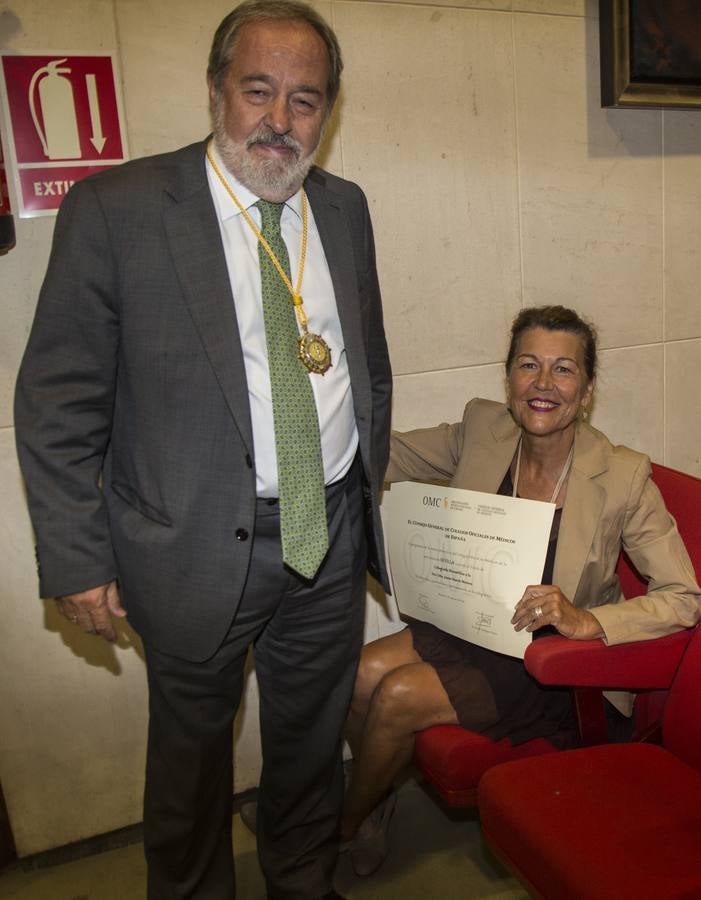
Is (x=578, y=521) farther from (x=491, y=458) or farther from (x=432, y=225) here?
(x=432, y=225)

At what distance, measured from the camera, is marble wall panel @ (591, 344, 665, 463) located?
3.00m

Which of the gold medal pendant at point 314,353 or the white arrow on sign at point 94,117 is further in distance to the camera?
the white arrow on sign at point 94,117

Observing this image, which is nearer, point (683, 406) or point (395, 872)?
point (395, 872)

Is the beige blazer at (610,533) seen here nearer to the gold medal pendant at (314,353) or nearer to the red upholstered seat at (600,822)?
the red upholstered seat at (600,822)

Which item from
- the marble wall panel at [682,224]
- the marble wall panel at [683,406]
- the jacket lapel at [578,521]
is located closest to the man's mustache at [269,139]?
the jacket lapel at [578,521]

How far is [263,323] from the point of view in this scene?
5.77 feet

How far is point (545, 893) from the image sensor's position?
1.62 meters

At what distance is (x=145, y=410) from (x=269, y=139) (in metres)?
0.61

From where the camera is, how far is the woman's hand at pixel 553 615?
1951mm

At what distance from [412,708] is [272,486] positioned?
76 centimetres

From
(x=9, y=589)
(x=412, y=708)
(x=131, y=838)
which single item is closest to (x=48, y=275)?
(x=9, y=589)

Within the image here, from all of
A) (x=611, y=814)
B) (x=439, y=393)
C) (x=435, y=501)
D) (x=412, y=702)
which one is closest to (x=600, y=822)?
(x=611, y=814)

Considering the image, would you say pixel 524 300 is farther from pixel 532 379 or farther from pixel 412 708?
pixel 412 708

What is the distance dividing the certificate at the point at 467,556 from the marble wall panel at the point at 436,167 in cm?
65
